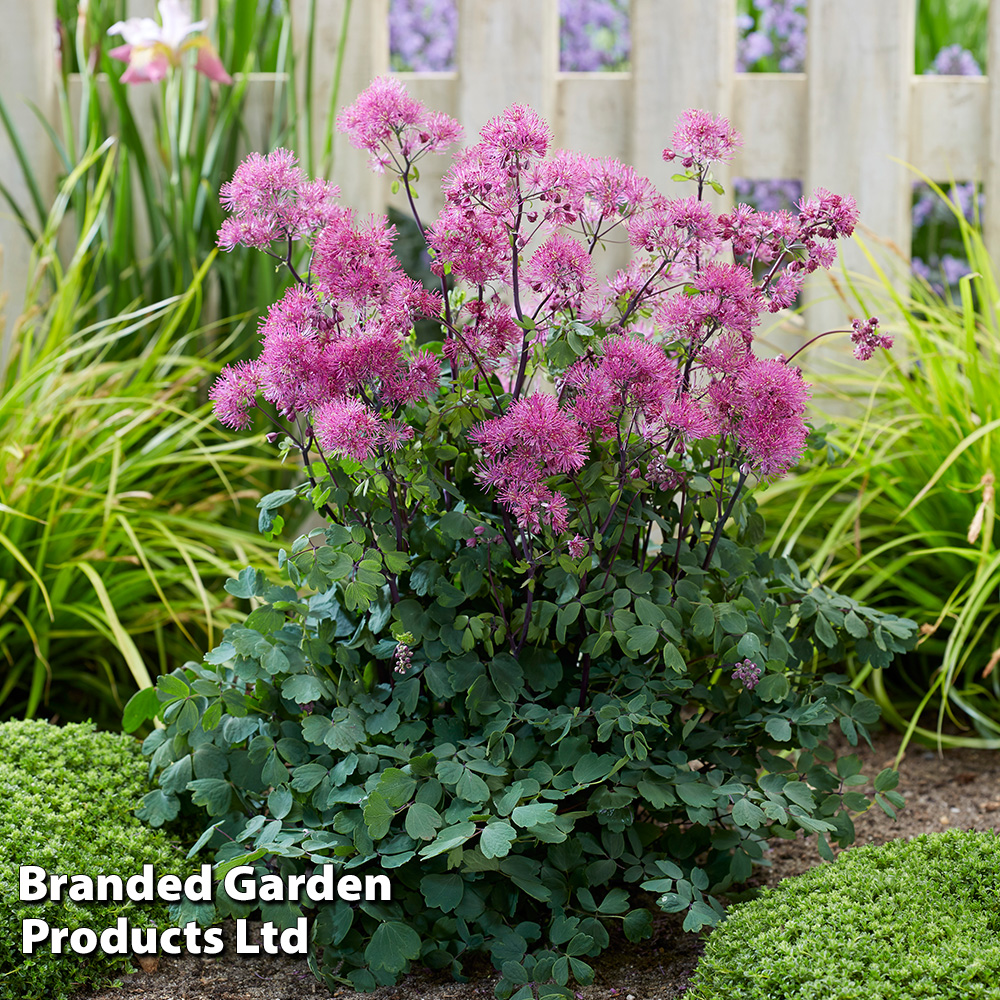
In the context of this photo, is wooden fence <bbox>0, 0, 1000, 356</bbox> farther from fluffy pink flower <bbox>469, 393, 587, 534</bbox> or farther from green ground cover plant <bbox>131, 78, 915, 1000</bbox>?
fluffy pink flower <bbox>469, 393, 587, 534</bbox>

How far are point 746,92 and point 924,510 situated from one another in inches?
47.5

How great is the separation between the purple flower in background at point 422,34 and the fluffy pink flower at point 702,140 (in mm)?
3271

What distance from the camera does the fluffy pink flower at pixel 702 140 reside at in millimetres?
1157

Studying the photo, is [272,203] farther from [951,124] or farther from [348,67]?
[951,124]

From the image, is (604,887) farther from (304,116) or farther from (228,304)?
(304,116)

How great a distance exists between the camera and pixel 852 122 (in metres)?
2.50

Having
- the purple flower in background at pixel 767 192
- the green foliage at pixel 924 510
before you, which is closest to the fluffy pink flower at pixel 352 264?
the green foliage at pixel 924 510

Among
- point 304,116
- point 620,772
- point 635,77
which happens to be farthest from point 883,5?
point 620,772

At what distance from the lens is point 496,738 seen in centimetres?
114

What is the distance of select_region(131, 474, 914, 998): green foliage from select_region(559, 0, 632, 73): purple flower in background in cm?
321

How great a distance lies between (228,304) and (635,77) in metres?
1.23

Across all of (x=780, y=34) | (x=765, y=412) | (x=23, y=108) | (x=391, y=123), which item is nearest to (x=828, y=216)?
(x=765, y=412)

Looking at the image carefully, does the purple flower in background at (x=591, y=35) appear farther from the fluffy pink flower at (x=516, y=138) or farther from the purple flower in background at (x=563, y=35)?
the fluffy pink flower at (x=516, y=138)

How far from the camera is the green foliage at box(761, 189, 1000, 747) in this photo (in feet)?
6.57
